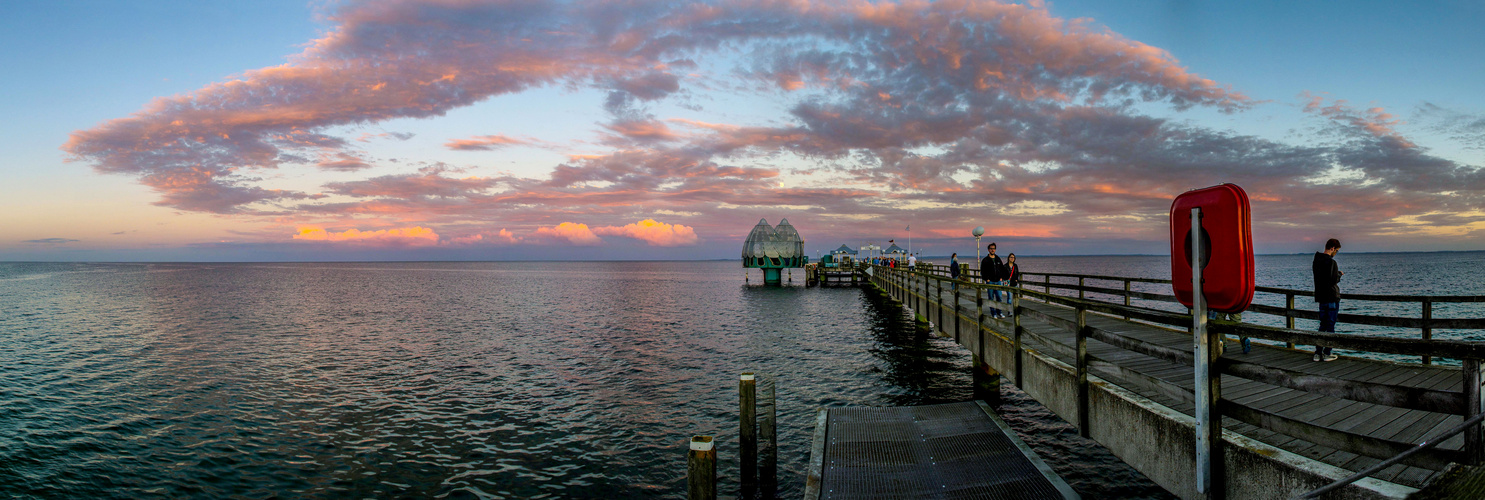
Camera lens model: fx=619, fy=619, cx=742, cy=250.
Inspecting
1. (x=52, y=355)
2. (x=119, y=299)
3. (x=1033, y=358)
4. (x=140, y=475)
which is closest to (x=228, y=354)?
(x=52, y=355)

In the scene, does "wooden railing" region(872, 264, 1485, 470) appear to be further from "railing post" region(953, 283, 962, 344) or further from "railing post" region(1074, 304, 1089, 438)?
"railing post" region(953, 283, 962, 344)

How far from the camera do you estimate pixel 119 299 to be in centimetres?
4909

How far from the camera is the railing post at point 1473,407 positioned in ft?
9.20

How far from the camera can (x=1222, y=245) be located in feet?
12.0

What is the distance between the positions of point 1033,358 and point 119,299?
6730 cm

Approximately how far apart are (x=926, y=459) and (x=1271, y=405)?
3776 millimetres

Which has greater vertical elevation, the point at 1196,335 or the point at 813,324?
the point at 1196,335

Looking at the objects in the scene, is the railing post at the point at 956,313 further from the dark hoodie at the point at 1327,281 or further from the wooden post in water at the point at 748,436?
the wooden post in water at the point at 748,436

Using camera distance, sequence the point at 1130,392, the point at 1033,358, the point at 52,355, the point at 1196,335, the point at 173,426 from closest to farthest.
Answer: the point at 1196,335
the point at 1130,392
the point at 1033,358
the point at 173,426
the point at 52,355

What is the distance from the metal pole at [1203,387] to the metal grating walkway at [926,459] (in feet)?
7.76

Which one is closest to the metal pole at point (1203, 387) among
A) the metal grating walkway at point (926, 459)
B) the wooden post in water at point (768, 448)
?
the metal grating walkway at point (926, 459)

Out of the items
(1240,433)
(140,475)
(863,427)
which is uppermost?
(1240,433)

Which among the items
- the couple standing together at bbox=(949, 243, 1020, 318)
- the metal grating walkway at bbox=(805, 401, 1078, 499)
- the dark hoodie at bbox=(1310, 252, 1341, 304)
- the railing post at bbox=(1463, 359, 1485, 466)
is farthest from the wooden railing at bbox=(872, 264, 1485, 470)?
the couple standing together at bbox=(949, 243, 1020, 318)

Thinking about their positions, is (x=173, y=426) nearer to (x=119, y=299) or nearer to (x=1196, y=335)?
(x=1196, y=335)
